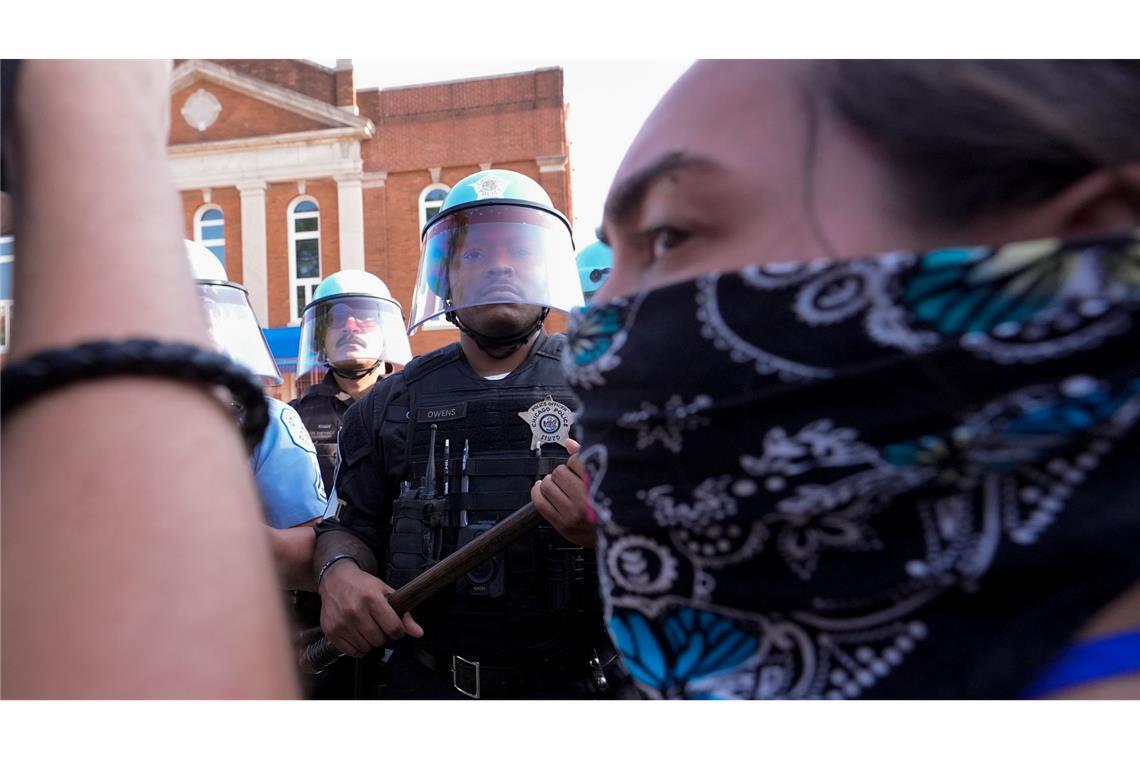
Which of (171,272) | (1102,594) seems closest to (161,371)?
(171,272)

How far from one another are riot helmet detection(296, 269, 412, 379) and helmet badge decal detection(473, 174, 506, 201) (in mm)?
2502

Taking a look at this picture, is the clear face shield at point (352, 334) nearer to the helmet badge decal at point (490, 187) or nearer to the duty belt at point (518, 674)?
the helmet badge decal at point (490, 187)

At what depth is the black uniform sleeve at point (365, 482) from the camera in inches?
126

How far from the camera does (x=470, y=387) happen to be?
3.37 m

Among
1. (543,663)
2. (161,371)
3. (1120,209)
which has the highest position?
(1120,209)

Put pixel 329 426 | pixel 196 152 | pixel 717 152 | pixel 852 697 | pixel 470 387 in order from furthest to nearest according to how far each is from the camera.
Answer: pixel 196 152, pixel 329 426, pixel 470 387, pixel 717 152, pixel 852 697

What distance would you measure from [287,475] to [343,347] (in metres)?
3.19

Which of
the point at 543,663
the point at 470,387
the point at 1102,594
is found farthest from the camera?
the point at 470,387

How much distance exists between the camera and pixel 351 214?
17672mm

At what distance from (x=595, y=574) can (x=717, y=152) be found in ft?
7.54

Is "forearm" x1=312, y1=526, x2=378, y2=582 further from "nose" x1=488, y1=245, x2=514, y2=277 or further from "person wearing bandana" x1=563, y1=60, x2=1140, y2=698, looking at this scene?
"person wearing bandana" x1=563, y1=60, x2=1140, y2=698

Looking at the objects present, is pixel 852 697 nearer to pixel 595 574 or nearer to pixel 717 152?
pixel 717 152

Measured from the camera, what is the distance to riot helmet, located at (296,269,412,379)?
6062mm

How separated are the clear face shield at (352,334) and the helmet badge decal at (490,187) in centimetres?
247
